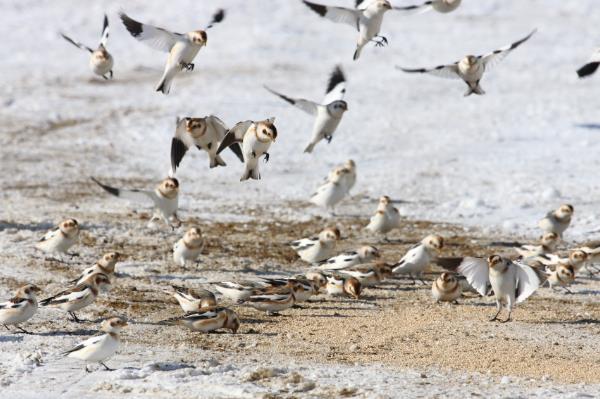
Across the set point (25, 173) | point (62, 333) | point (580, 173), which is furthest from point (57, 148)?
point (62, 333)

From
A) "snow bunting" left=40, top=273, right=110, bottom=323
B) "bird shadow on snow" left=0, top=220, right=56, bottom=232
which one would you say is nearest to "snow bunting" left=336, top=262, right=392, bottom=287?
"snow bunting" left=40, top=273, right=110, bottom=323

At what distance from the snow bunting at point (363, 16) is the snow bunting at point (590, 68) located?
2.43 meters

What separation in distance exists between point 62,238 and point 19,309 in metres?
3.39

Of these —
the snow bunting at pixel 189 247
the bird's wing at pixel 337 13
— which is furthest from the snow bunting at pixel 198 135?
the snow bunting at pixel 189 247

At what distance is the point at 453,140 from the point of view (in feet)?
78.1

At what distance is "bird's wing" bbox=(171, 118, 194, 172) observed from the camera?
35.2 ft

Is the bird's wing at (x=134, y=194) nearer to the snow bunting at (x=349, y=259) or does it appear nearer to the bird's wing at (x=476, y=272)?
the snow bunting at (x=349, y=259)

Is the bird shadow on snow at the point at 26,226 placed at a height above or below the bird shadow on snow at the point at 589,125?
below

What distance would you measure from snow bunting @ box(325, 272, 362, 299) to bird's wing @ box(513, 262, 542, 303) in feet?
5.98

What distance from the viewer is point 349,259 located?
46.1 feet

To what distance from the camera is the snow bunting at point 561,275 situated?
42.3ft

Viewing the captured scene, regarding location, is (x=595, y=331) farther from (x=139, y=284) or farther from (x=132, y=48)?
(x=132, y=48)

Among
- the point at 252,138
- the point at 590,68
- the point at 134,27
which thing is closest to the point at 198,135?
the point at 252,138

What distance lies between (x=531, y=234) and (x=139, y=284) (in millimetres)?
6646
